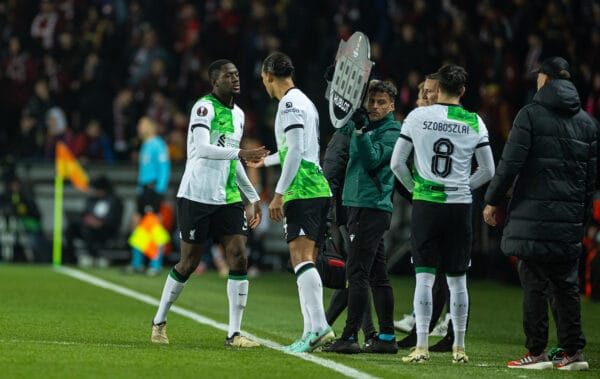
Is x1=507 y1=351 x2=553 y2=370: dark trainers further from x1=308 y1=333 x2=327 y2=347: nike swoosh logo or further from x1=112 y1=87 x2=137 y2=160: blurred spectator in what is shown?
x1=112 y1=87 x2=137 y2=160: blurred spectator

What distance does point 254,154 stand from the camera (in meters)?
10.4

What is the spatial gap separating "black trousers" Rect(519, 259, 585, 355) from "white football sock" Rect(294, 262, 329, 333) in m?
1.54

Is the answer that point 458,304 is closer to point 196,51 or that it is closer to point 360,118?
point 360,118

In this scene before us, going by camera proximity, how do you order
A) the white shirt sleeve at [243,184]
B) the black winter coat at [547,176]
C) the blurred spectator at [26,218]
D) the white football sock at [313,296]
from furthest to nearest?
the blurred spectator at [26,218] < the white shirt sleeve at [243,184] < the white football sock at [313,296] < the black winter coat at [547,176]

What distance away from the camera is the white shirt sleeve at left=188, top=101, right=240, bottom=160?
10641 mm

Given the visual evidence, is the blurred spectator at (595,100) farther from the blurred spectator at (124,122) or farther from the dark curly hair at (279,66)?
the blurred spectator at (124,122)

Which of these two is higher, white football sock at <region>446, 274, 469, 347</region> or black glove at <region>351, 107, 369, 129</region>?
black glove at <region>351, 107, 369, 129</region>

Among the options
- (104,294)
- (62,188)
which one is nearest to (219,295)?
(104,294)

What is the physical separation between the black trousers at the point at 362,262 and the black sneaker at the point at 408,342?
2.09 feet

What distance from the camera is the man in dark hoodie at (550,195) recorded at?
9.91m

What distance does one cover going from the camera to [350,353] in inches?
424


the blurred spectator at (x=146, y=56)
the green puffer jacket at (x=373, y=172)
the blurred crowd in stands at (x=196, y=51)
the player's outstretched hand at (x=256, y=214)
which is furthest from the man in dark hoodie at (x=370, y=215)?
the blurred spectator at (x=146, y=56)

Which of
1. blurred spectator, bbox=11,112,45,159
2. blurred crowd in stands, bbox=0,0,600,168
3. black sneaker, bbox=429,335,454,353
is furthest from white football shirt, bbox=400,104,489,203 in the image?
blurred spectator, bbox=11,112,45,159

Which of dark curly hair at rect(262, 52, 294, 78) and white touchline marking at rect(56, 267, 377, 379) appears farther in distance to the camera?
dark curly hair at rect(262, 52, 294, 78)
